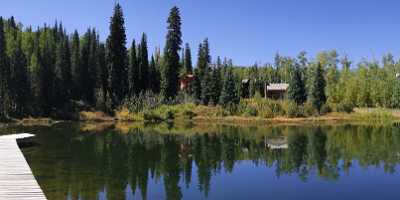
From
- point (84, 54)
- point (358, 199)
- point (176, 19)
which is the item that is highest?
point (176, 19)

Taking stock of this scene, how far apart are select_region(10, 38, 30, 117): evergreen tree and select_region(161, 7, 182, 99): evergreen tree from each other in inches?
742

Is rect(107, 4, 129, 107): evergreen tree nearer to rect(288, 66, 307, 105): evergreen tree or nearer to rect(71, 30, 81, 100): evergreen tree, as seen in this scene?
rect(71, 30, 81, 100): evergreen tree

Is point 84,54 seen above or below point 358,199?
above

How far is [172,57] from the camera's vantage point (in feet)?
241

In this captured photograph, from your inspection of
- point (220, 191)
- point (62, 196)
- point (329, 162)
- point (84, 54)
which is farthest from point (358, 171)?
point (84, 54)

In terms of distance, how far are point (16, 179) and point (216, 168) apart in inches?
385

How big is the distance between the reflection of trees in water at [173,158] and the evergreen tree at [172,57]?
31786mm

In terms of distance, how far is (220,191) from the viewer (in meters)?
18.0

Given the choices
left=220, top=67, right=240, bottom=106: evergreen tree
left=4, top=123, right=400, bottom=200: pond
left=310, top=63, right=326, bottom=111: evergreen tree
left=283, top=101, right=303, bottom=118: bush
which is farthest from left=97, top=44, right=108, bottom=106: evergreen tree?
left=4, top=123, right=400, bottom=200: pond

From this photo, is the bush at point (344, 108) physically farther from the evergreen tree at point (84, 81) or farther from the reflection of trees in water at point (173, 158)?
the evergreen tree at point (84, 81)

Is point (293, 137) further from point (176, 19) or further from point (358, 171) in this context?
point (176, 19)

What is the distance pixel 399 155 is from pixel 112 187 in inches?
695

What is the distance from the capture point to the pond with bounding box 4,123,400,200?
17797 mm

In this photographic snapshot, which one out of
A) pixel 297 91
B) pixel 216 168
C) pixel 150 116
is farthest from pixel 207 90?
pixel 216 168
